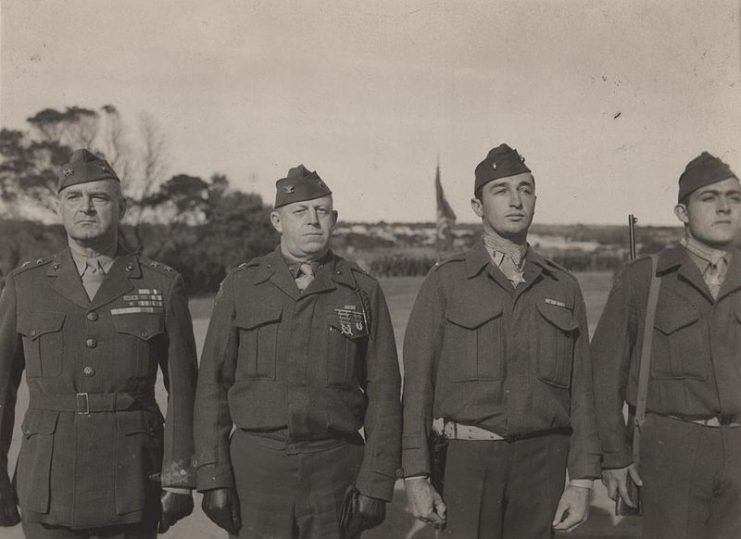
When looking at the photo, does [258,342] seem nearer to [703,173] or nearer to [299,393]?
[299,393]

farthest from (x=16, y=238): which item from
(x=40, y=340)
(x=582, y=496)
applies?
(x=582, y=496)

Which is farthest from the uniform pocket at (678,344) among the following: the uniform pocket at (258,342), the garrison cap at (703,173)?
the uniform pocket at (258,342)

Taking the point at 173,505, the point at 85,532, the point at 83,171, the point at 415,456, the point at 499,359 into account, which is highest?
the point at 83,171

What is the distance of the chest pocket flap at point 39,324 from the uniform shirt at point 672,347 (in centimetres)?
223

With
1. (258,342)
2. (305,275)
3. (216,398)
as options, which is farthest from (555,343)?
(216,398)

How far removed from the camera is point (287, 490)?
8.95 ft

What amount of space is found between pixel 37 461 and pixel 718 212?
295 centimetres

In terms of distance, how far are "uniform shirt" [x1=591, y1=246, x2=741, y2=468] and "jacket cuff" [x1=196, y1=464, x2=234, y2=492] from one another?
1520 mm

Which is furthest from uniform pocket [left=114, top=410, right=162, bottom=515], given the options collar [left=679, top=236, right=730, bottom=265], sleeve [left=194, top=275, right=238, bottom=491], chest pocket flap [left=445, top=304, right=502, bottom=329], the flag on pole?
the flag on pole

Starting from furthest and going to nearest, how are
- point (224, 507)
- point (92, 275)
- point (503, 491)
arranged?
point (92, 275), point (503, 491), point (224, 507)

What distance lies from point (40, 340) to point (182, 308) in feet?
1.87

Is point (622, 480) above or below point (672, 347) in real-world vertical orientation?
below

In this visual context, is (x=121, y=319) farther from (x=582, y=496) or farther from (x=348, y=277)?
(x=582, y=496)

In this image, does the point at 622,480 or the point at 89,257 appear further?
the point at 89,257
